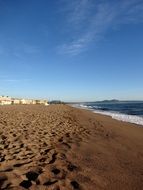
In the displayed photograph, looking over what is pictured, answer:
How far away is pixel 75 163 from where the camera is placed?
5.80 metres

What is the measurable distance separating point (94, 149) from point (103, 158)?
96 cm

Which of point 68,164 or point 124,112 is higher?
point 124,112

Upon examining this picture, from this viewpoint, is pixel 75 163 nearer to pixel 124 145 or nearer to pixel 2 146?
pixel 2 146

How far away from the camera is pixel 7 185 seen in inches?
167

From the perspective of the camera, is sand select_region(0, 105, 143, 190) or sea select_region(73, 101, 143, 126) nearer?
sand select_region(0, 105, 143, 190)

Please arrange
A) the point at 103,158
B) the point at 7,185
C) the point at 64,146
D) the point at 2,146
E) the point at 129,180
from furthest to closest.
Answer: the point at 64,146 → the point at 2,146 → the point at 103,158 → the point at 129,180 → the point at 7,185

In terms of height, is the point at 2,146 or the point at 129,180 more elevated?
the point at 2,146

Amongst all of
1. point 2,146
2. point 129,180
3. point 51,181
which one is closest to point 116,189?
point 129,180

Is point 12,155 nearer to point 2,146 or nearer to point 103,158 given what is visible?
point 2,146

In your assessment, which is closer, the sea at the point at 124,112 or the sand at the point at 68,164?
the sand at the point at 68,164

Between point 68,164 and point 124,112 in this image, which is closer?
point 68,164

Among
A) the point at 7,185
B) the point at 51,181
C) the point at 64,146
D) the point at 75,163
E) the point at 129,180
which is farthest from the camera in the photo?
the point at 64,146

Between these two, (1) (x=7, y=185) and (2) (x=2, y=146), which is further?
(2) (x=2, y=146)

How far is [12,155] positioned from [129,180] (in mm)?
2910
